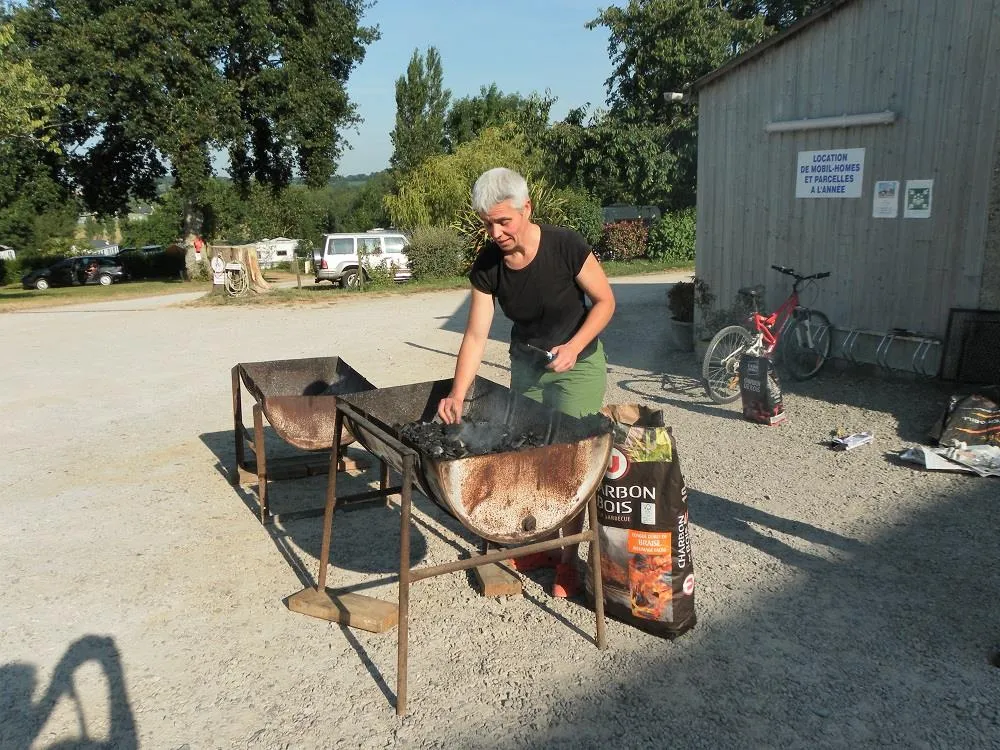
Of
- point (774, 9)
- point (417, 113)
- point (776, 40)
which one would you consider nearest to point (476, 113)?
point (417, 113)

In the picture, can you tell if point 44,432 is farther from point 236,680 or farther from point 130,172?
point 130,172

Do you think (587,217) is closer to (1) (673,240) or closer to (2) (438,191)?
Answer: (1) (673,240)

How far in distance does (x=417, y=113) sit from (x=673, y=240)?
23585mm

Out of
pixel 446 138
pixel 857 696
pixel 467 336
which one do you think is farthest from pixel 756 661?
pixel 446 138

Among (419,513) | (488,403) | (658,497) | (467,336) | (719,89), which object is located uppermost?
(719,89)

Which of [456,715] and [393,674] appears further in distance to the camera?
[393,674]

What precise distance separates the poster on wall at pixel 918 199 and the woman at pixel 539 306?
5202mm

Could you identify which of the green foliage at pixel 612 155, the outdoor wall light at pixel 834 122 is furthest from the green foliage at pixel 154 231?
the outdoor wall light at pixel 834 122

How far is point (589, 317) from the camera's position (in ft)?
11.5

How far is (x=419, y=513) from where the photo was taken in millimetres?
5094

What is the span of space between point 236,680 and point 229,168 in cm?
3155

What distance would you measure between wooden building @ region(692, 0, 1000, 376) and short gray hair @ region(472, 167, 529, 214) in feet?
17.8

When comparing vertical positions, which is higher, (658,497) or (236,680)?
(658,497)

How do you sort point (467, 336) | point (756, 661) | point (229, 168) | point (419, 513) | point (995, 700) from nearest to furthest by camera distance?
1. point (995, 700)
2. point (756, 661)
3. point (467, 336)
4. point (419, 513)
5. point (229, 168)
